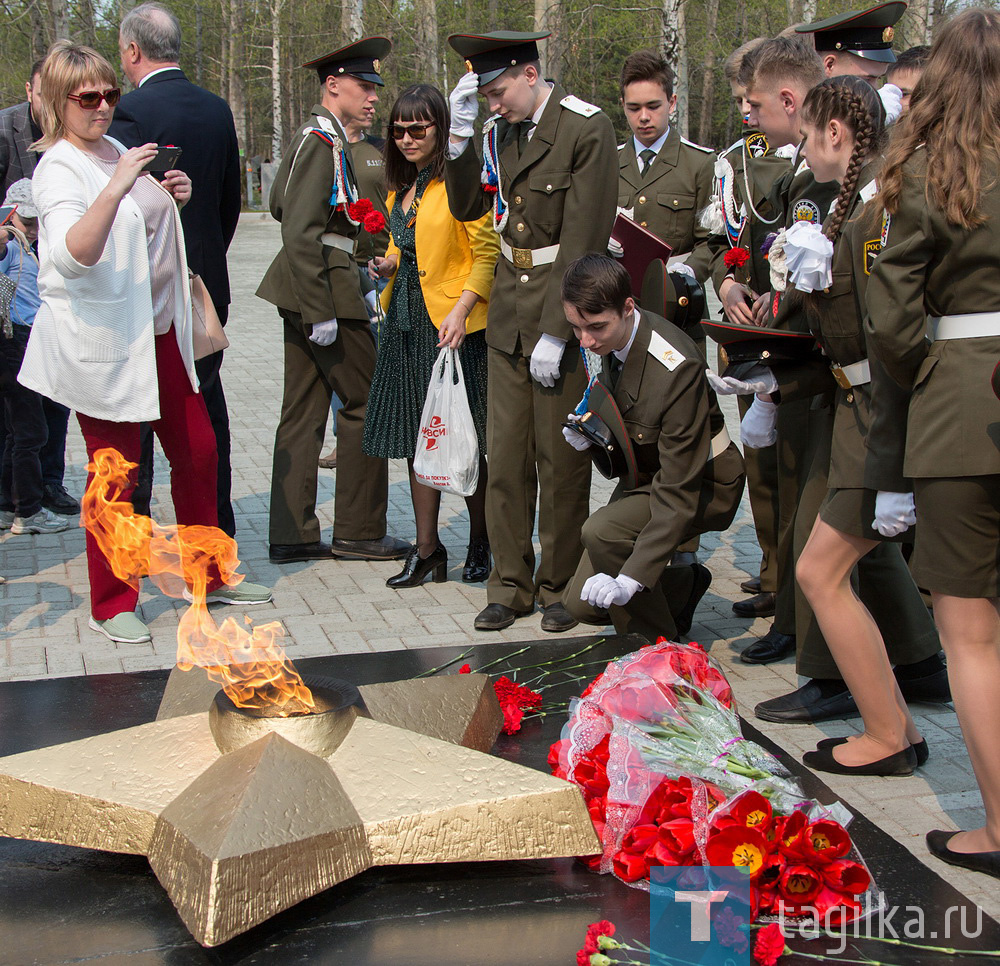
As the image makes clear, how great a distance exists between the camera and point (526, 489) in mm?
4914

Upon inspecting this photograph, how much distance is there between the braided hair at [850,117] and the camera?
3314 millimetres

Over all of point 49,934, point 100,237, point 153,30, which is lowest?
point 49,934

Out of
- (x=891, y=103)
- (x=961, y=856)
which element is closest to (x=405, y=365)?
(x=891, y=103)

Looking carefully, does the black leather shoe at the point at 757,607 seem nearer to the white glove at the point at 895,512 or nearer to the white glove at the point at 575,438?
the white glove at the point at 575,438

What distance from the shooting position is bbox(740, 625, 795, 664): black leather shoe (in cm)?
440

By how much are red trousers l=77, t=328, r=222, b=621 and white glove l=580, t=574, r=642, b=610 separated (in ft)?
5.82

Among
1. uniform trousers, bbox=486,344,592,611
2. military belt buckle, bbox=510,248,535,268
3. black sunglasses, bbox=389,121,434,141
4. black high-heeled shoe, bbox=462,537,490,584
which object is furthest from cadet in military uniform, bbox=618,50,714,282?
black high-heeled shoe, bbox=462,537,490,584

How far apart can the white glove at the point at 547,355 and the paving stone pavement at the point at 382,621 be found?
1.04m

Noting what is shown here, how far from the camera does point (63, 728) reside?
11.0 feet

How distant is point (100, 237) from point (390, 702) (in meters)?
2.08

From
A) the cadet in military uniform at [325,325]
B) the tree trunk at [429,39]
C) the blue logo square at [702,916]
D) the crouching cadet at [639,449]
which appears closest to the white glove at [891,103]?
the crouching cadet at [639,449]

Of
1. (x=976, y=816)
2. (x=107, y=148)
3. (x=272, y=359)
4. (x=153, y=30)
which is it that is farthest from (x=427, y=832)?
(x=272, y=359)

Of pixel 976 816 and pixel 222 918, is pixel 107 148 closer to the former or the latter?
pixel 222 918

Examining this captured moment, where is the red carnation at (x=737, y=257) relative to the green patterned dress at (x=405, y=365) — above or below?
above
